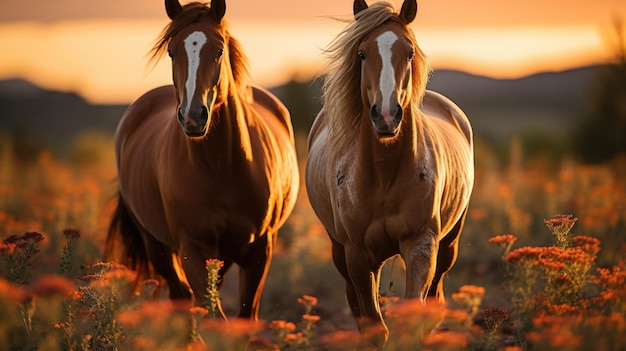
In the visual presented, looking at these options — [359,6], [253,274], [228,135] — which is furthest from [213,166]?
[359,6]

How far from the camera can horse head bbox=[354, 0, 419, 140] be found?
4387mm

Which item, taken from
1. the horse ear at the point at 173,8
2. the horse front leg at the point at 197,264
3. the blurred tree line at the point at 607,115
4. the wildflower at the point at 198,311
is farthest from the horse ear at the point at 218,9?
the blurred tree line at the point at 607,115

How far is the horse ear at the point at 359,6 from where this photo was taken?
525 cm

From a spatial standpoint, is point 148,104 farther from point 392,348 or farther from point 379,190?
point 392,348

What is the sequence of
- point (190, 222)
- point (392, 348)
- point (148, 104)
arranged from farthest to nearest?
1. point (148, 104)
2. point (190, 222)
3. point (392, 348)

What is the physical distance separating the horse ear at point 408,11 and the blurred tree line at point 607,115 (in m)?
14.0

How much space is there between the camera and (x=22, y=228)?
8453 mm

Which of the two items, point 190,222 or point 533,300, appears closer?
point 533,300

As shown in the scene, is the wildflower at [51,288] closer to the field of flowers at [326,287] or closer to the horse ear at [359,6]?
the field of flowers at [326,287]

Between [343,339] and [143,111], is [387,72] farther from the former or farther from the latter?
[143,111]

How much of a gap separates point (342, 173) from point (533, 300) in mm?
1443

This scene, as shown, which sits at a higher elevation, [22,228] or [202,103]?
[202,103]

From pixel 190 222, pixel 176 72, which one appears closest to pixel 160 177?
pixel 190 222

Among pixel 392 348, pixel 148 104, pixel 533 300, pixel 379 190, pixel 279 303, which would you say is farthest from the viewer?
pixel 279 303
